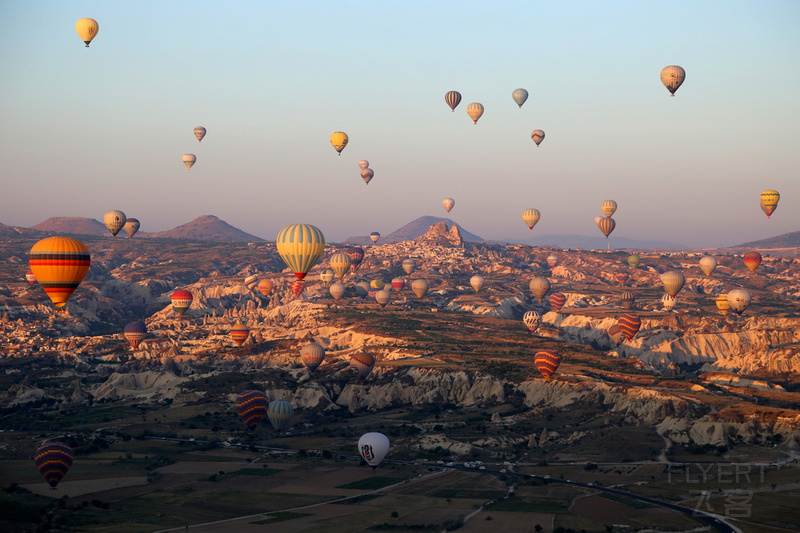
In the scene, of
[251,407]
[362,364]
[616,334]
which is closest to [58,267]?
[251,407]

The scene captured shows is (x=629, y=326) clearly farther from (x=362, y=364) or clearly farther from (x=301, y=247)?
(x=301, y=247)

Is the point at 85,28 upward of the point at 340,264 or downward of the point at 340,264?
upward

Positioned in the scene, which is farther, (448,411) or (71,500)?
(448,411)

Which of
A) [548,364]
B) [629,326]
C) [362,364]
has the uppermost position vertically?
Answer: [629,326]

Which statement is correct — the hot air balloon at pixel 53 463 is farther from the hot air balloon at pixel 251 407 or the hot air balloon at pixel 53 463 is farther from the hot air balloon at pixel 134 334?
the hot air balloon at pixel 134 334

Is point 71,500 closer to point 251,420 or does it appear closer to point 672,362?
point 251,420

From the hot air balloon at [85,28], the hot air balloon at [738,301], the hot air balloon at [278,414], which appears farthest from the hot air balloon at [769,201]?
the hot air balloon at [85,28]

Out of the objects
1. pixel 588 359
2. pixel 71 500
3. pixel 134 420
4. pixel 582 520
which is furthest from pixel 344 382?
pixel 582 520

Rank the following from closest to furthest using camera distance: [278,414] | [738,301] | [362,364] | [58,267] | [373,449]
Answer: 1. [58,267]
2. [373,449]
3. [278,414]
4. [362,364]
5. [738,301]
